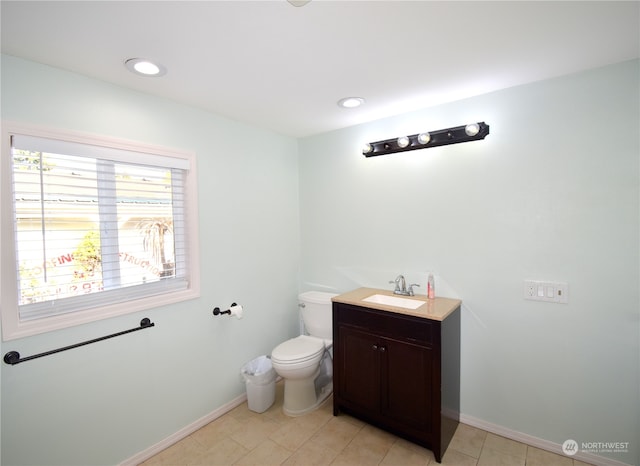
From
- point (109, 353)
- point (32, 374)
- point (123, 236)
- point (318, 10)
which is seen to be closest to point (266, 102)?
point (318, 10)

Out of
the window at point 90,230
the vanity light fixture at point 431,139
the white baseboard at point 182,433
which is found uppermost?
the vanity light fixture at point 431,139

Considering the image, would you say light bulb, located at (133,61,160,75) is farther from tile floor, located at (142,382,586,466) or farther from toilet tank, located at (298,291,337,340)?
tile floor, located at (142,382,586,466)

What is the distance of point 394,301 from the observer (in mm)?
2367

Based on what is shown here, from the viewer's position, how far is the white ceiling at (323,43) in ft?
4.17

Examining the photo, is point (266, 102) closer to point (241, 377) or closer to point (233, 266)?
point (233, 266)

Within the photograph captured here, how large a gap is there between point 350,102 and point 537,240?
157cm

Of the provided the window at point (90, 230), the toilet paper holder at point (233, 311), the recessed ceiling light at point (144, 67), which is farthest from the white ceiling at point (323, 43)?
the toilet paper holder at point (233, 311)

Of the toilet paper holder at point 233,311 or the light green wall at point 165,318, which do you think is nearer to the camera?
the light green wall at point 165,318

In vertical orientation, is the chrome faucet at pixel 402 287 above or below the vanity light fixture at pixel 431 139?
below

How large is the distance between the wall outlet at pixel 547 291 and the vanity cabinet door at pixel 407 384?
2.55 ft

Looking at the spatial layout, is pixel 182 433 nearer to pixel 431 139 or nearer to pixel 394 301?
pixel 394 301

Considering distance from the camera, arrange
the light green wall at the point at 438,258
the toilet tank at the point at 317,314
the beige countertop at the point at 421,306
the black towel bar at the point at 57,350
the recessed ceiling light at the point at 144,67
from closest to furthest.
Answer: the black towel bar at the point at 57,350
the recessed ceiling light at the point at 144,67
the light green wall at the point at 438,258
the beige countertop at the point at 421,306
the toilet tank at the point at 317,314

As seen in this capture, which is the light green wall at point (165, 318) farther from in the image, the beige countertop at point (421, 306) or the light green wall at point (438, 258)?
the beige countertop at point (421, 306)

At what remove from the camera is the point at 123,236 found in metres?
2.00
